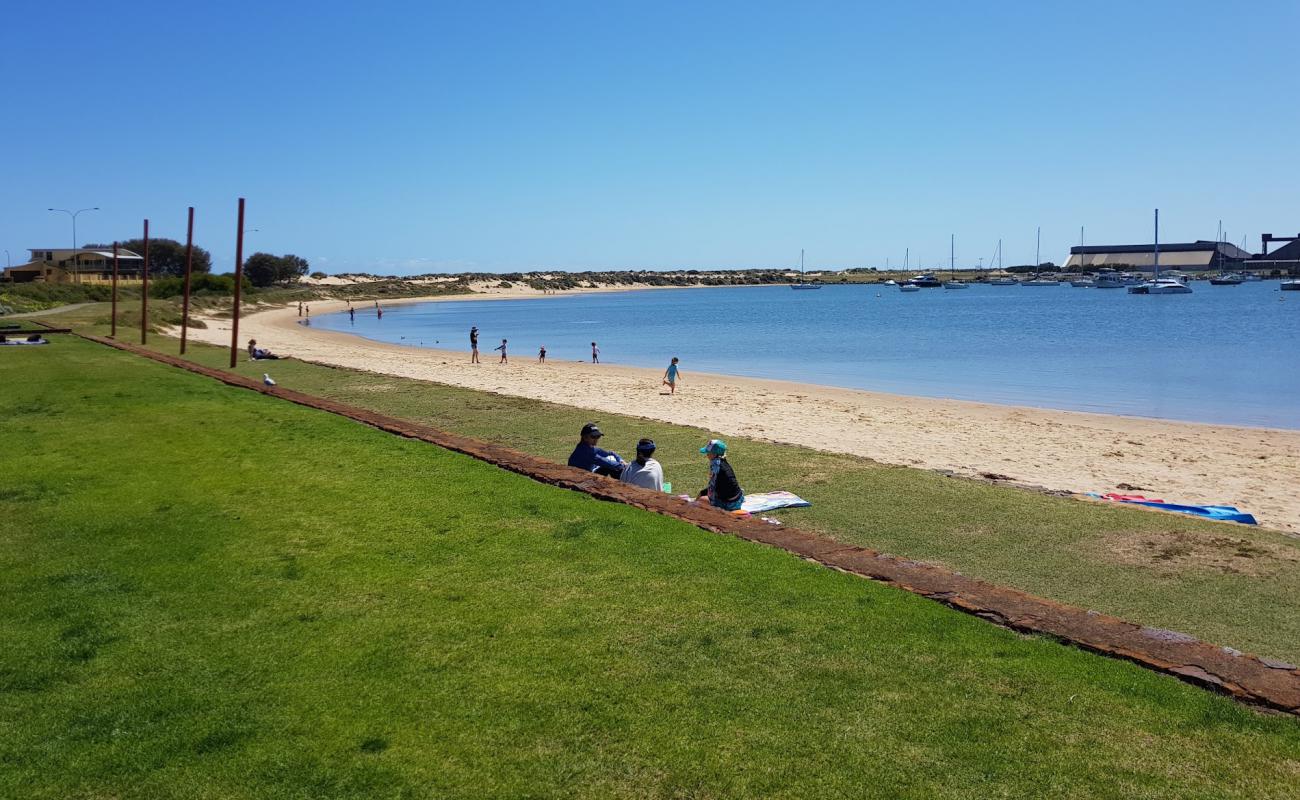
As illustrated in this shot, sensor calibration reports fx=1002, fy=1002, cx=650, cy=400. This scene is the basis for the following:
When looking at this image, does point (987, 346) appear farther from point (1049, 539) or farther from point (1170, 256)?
point (1170, 256)

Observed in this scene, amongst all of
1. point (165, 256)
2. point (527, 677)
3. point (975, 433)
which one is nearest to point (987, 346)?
point (975, 433)

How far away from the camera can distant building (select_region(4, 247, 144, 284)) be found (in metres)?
99.3

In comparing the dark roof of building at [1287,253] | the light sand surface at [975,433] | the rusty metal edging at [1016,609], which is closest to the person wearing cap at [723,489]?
the rusty metal edging at [1016,609]

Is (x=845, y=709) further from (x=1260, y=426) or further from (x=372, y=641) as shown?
(x=1260, y=426)

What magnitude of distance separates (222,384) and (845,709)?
18796 mm

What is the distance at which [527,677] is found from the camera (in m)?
5.16

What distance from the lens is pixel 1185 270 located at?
18938cm

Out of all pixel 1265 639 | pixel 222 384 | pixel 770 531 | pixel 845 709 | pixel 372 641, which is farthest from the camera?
pixel 222 384

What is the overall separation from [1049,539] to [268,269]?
151604mm

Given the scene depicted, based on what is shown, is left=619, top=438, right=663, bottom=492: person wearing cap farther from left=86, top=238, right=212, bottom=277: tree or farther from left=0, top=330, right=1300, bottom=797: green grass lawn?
left=86, top=238, right=212, bottom=277: tree

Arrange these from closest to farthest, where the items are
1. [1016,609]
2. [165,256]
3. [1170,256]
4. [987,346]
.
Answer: [1016,609] < [987,346] < [165,256] < [1170,256]

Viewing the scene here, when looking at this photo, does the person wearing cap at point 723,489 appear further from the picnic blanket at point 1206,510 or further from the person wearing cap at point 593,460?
the picnic blanket at point 1206,510

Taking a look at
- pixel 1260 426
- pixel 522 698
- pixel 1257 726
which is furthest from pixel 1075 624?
pixel 1260 426

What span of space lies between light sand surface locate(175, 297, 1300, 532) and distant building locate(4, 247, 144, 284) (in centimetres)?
7757
